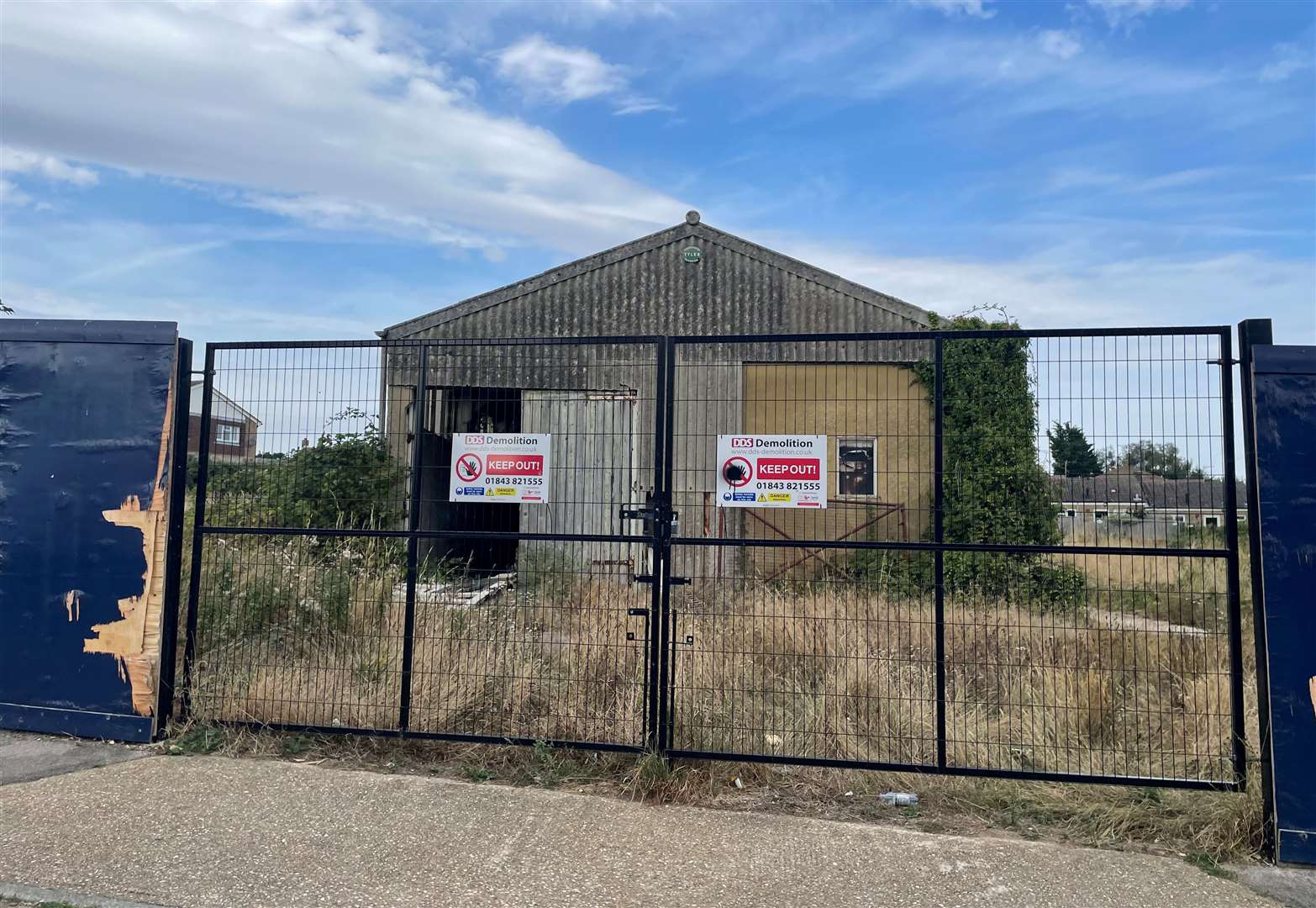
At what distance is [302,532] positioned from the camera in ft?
18.1

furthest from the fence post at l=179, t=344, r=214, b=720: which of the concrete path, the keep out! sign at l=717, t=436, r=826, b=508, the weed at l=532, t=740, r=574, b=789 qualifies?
the keep out! sign at l=717, t=436, r=826, b=508

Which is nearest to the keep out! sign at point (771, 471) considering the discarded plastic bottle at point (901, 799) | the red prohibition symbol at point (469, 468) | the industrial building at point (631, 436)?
the industrial building at point (631, 436)

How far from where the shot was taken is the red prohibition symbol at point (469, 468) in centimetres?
555

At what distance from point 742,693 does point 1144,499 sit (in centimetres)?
276

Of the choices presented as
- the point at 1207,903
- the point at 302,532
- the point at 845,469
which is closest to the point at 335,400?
the point at 302,532

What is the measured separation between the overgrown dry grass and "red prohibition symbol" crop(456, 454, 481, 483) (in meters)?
0.78

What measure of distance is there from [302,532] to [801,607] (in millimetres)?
3627

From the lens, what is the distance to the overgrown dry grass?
5.05 metres

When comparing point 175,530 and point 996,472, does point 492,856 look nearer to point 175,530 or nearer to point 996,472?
point 175,530

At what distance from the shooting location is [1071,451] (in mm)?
4941

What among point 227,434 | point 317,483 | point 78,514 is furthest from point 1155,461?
point 78,514

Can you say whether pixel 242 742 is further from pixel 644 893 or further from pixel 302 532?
pixel 644 893

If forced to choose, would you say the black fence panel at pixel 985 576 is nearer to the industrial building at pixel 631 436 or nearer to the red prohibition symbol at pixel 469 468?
the industrial building at pixel 631 436

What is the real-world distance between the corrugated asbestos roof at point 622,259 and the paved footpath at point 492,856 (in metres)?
9.88
